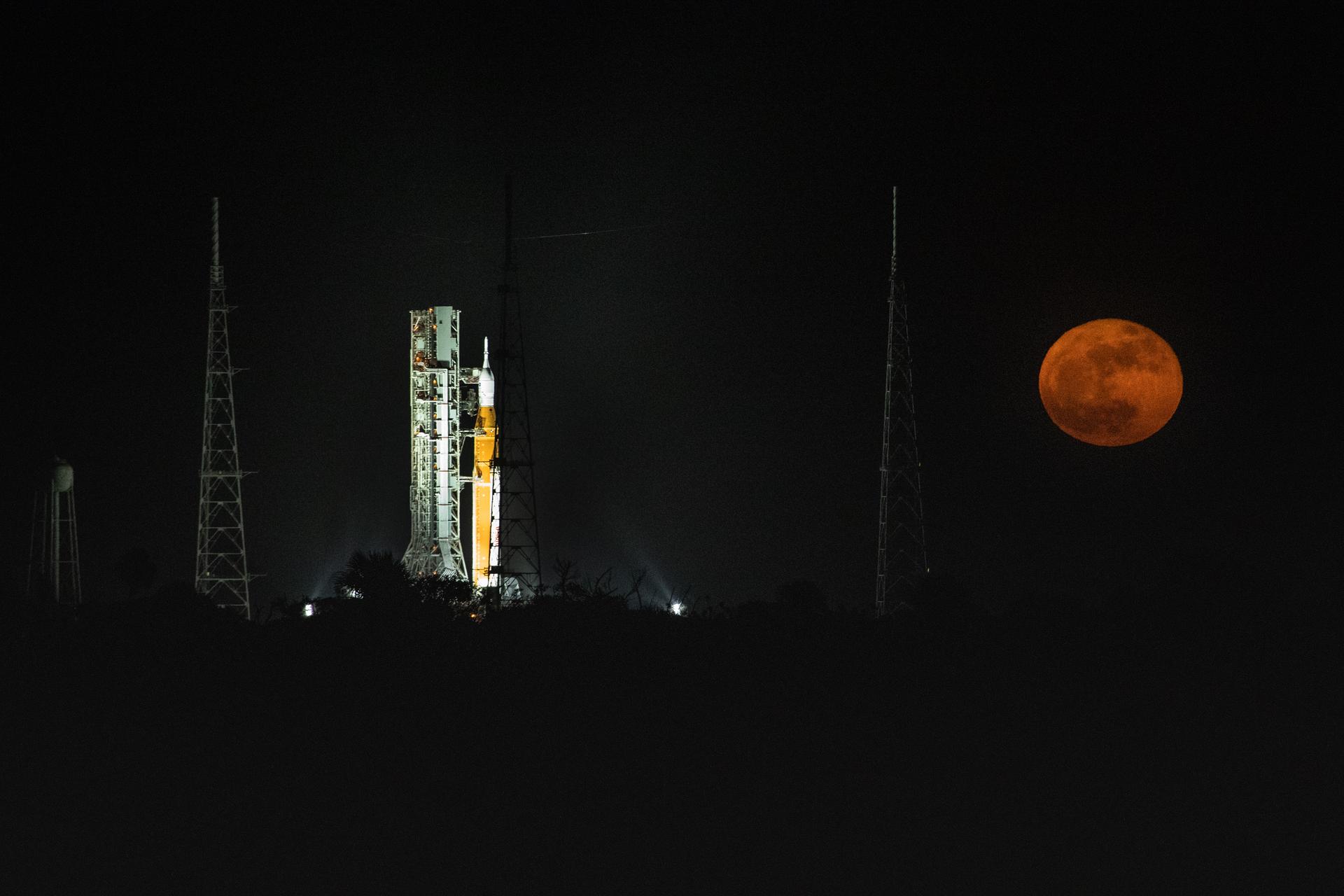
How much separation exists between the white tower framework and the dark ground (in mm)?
21348

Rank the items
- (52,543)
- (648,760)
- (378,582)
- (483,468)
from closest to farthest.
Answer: (648,760), (378,582), (52,543), (483,468)

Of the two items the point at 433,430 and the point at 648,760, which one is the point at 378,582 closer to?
the point at 648,760

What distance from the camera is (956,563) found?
45.4 meters

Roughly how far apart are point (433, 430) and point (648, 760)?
A: 90.8 feet

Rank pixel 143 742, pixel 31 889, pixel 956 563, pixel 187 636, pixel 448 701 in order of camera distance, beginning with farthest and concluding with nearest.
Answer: pixel 956 563, pixel 187 636, pixel 448 701, pixel 143 742, pixel 31 889

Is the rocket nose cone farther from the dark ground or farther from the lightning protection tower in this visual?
the dark ground

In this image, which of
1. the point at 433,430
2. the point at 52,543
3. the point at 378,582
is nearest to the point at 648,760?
the point at 378,582

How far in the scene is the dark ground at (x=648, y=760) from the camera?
49.4 ft

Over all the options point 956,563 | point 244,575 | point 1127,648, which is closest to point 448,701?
point 1127,648

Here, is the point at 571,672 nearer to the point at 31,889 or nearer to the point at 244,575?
the point at 31,889

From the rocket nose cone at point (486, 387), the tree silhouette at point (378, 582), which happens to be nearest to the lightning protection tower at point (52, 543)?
the tree silhouette at point (378, 582)

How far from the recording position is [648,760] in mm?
16812

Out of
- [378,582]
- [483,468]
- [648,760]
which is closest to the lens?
[648,760]

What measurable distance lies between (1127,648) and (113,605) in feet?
54.2
